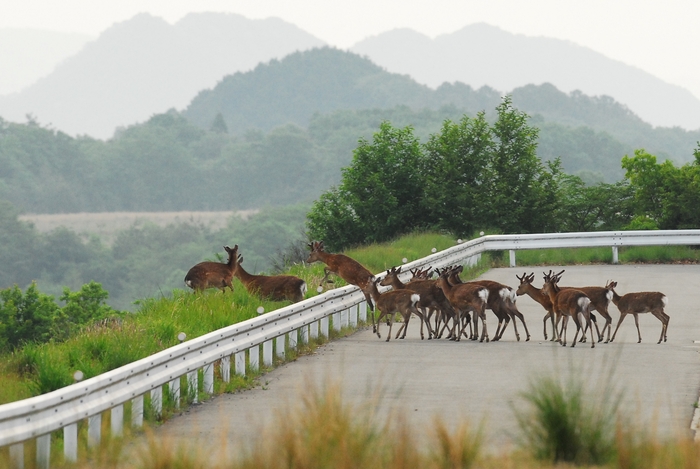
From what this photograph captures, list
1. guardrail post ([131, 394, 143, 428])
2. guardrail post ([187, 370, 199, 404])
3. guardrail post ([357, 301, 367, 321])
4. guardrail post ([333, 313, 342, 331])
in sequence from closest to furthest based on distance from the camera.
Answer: guardrail post ([131, 394, 143, 428])
guardrail post ([187, 370, 199, 404])
guardrail post ([333, 313, 342, 331])
guardrail post ([357, 301, 367, 321])

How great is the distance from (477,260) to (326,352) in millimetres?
15237

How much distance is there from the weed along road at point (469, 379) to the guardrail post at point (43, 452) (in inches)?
44.4

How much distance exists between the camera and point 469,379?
14.3 m

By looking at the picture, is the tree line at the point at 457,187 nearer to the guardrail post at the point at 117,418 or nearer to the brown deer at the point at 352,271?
the brown deer at the point at 352,271

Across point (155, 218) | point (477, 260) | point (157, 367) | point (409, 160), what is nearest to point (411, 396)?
point (157, 367)

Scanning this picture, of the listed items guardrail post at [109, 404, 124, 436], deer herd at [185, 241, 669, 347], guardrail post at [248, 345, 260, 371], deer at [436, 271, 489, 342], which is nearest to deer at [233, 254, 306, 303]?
deer herd at [185, 241, 669, 347]

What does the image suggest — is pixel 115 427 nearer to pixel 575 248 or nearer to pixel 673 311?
pixel 673 311

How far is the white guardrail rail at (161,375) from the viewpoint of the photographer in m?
9.20

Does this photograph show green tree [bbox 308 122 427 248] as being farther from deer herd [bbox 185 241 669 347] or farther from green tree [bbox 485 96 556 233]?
deer herd [bbox 185 241 669 347]

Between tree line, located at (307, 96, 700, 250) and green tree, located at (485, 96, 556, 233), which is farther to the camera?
green tree, located at (485, 96, 556, 233)

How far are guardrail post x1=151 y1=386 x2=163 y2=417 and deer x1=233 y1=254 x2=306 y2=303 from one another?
677 cm

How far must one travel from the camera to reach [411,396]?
42.9ft

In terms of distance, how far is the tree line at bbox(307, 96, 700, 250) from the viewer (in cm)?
4291

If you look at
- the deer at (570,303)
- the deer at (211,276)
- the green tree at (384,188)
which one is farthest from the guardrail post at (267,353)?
the green tree at (384,188)
